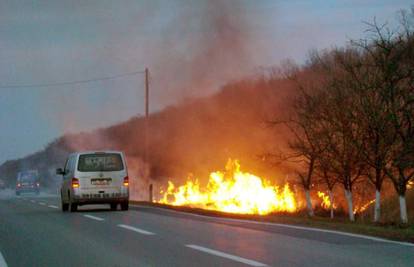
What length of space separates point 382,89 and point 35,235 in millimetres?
19972

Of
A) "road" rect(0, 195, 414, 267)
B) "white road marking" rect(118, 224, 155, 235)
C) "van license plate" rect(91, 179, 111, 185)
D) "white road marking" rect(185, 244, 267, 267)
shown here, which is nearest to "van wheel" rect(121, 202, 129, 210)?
"van license plate" rect(91, 179, 111, 185)

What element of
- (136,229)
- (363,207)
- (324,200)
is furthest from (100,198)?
(324,200)

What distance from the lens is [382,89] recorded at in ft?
106

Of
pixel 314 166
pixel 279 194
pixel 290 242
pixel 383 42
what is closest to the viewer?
pixel 290 242

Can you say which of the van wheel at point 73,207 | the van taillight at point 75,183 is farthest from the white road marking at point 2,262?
the van wheel at point 73,207

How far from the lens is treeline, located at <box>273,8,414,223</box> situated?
3161cm

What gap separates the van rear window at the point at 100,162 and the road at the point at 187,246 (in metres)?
7.13

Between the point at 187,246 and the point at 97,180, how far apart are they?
1358 cm

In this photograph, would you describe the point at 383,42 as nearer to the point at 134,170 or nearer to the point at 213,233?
the point at 213,233

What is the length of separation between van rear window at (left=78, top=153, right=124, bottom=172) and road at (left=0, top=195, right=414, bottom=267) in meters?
7.13

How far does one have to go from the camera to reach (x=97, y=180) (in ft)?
86.7

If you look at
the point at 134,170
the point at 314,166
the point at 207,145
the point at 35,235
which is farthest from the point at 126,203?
the point at 134,170

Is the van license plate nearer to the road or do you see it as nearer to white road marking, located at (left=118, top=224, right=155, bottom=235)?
the road

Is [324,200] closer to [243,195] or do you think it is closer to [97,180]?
[243,195]
